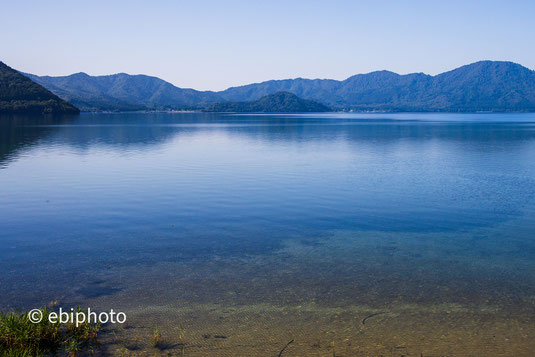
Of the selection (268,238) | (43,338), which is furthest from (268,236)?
(43,338)

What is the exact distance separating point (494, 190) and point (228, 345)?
113 ft

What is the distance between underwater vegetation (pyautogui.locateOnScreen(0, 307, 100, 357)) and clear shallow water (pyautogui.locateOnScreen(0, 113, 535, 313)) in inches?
102

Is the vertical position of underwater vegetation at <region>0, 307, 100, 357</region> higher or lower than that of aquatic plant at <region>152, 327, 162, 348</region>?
higher

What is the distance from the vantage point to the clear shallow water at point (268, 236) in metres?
16.8

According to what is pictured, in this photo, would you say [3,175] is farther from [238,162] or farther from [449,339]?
[449,339]

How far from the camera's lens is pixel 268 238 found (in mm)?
24141

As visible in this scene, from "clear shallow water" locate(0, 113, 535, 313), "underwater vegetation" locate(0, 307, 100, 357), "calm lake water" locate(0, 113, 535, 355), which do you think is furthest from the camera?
"clear shallow water" locate(0, 113, 535, 313)

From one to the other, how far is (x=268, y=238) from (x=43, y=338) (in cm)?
1364

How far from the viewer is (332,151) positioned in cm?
7406

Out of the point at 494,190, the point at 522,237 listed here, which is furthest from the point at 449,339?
the point at 494,190

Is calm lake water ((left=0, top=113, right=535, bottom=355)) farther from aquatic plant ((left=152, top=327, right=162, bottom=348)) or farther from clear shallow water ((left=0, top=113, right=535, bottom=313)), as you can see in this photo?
aquatic plant ((left=152, top=327, right=162, bottom=348))

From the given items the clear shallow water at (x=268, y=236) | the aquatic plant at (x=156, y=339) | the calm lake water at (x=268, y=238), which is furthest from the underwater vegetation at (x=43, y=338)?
the clear shallow water at (x=268, y=236)

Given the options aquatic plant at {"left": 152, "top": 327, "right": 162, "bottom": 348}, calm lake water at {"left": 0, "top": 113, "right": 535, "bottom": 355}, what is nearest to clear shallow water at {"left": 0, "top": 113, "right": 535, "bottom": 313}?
calm lake water at {"left": 0, "top": 113, "right": 535, "bottom": 355}

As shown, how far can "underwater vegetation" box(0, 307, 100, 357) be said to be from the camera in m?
11.8
